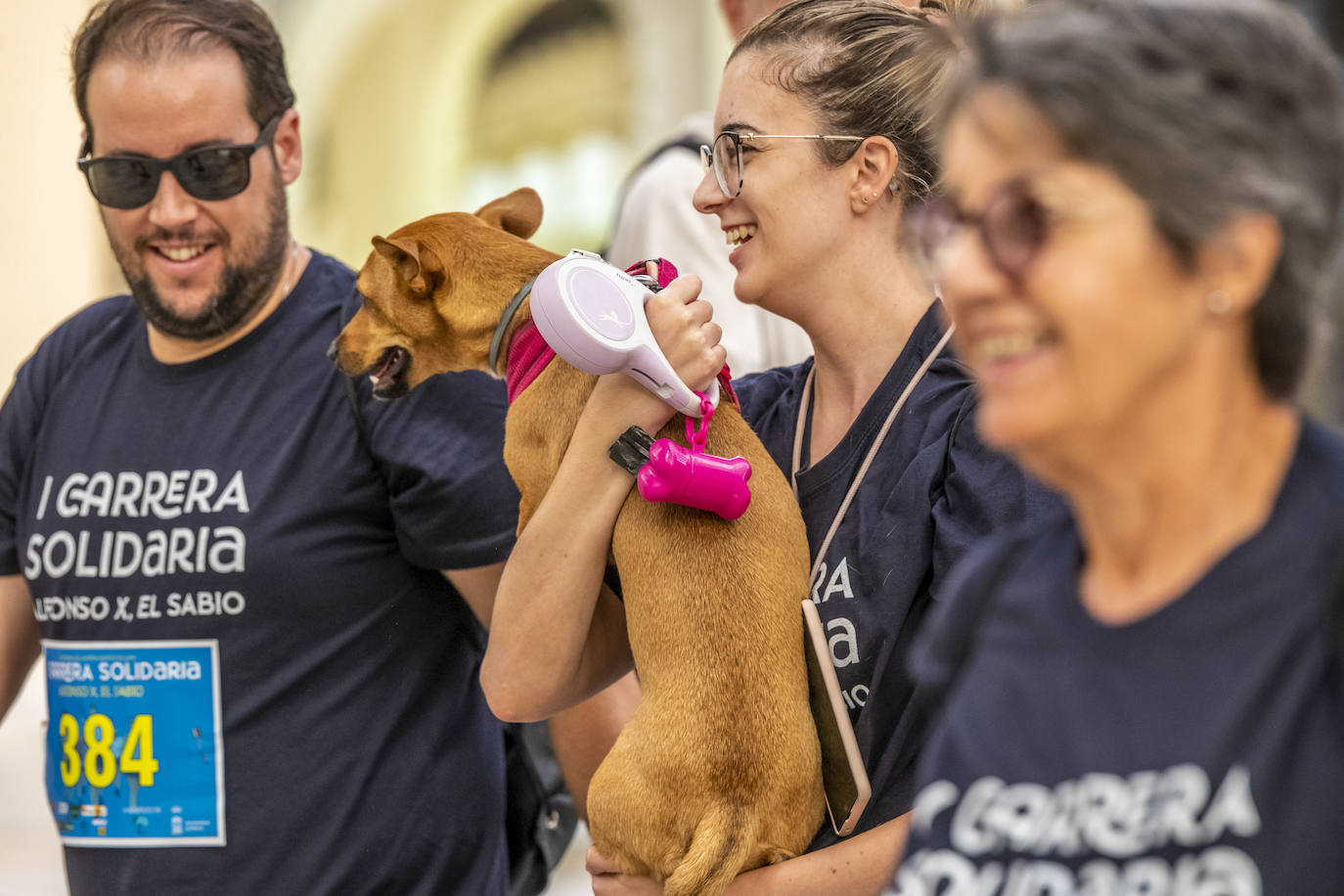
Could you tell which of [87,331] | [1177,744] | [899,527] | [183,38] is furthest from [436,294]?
[1177,744]

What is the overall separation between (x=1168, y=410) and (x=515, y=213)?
172cm

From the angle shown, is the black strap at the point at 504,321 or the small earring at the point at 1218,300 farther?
the black strap at the point at 504,321

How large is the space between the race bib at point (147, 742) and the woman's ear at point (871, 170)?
1143mm

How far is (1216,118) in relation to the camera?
0.80 meters

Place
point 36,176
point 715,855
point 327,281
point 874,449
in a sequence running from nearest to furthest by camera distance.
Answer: point 715,855, point 874,449, point 327,281, point 36,176

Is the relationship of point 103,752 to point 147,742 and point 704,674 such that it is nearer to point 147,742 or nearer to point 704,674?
point 147,742

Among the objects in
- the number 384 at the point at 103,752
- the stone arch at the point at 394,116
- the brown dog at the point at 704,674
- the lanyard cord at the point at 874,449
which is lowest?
the stone arch at the point at 394,116

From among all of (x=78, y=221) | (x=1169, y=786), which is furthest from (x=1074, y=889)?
(x=78, y=221)

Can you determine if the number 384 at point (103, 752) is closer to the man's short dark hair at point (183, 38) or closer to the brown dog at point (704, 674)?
the brown dog at point (704, 674)

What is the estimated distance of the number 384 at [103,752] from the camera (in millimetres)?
2059

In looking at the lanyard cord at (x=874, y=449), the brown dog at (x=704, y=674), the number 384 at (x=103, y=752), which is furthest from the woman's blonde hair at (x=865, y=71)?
the number 384 at (x=103, y=752)

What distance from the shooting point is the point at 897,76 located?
5.73ft

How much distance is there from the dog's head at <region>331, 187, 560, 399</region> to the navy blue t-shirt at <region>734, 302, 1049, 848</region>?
70 cm

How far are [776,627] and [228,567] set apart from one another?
0.85 metres
